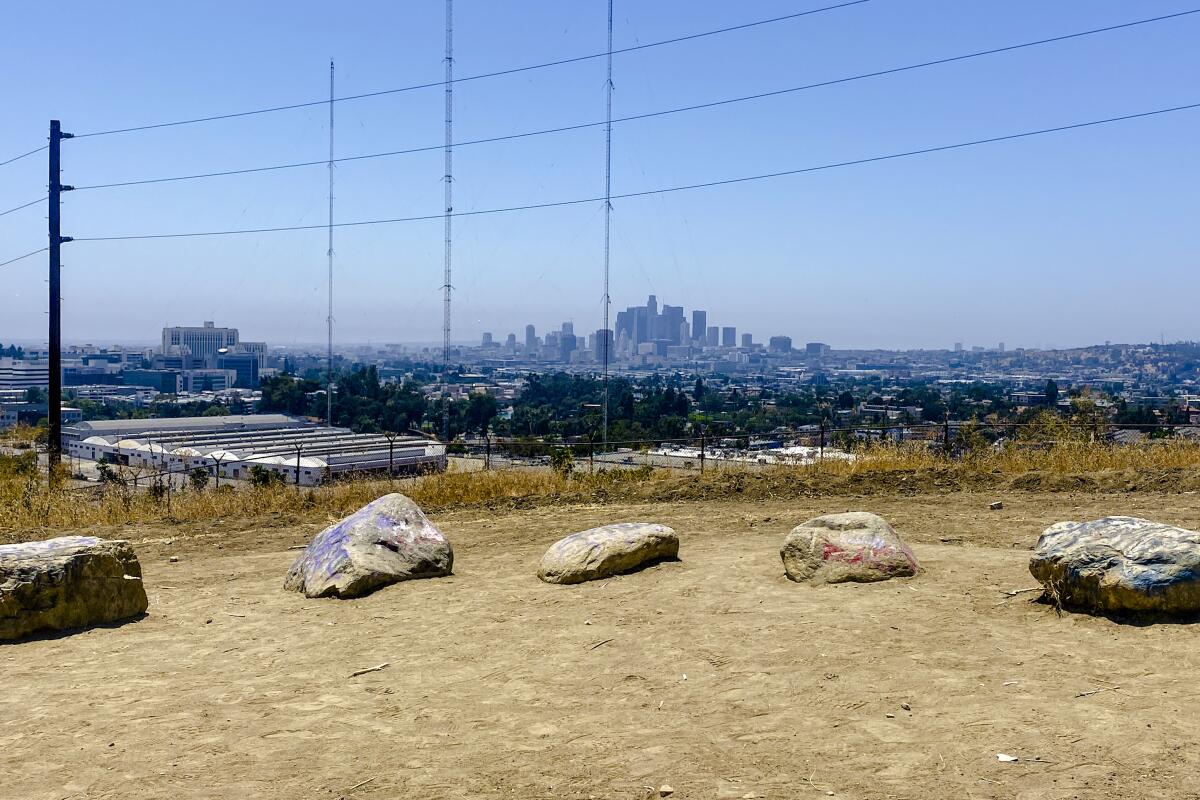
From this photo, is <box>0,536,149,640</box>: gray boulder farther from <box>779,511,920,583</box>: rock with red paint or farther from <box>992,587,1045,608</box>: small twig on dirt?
<box>992,587,1045,608</box>: small twig on dirt

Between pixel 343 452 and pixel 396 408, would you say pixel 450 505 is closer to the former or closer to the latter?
pixel 343 452

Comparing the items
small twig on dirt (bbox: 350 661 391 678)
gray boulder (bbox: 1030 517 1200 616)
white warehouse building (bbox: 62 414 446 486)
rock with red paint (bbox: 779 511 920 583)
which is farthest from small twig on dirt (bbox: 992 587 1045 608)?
white warehouse building (bbox: 62 414 446 486)

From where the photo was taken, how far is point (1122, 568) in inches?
316

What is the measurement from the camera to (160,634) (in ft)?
30.7

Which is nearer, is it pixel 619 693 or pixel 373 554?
pixel 619 693

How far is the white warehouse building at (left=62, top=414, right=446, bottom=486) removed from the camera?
2442 centimetres

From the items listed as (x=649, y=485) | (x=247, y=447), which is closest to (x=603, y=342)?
(x=247, y=447)

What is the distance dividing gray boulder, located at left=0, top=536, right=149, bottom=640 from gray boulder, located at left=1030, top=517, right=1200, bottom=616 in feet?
29.0

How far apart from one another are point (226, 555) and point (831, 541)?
825 centimetres

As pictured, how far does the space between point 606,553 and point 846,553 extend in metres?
2.58

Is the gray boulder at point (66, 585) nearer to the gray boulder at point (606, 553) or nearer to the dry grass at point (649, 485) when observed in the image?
the gray boulder at point (606, 553)

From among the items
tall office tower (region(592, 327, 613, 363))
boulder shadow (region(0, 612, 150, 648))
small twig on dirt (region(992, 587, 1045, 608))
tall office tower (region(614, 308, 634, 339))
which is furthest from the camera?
tall office tower (region(614, 308, 634, 339))

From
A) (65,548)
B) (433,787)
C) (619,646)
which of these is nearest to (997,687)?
(619,646)

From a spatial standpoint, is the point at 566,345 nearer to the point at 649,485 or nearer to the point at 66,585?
the point at 649,485
